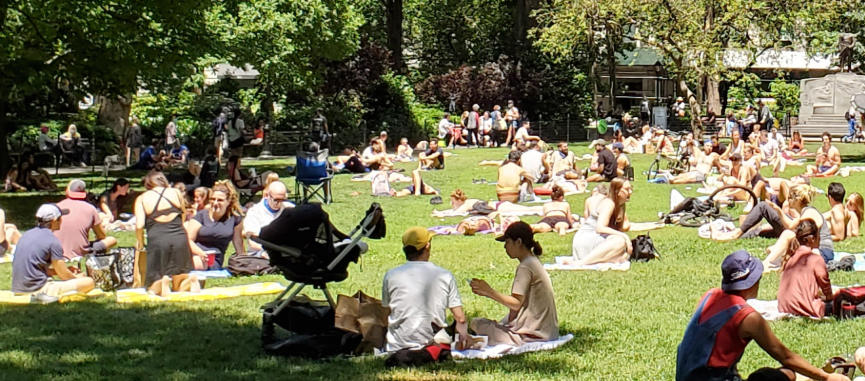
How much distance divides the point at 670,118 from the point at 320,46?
19.0m

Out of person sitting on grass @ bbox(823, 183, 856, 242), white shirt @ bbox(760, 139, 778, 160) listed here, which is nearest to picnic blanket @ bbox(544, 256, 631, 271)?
person sitting on grass @ bbox(823, 183, 856, 242)

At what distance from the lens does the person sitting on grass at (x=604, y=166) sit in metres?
24.9

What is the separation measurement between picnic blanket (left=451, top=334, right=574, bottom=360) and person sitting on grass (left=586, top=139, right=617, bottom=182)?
53.4 feet

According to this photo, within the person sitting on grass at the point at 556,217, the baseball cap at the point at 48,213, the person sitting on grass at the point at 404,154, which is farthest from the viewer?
the person sitting on grass at the point at 404,154

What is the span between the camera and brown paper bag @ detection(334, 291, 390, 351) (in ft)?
28.6

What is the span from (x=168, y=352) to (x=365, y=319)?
4.97 ft

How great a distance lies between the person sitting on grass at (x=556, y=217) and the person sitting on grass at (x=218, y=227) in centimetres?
494

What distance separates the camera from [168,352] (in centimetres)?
876

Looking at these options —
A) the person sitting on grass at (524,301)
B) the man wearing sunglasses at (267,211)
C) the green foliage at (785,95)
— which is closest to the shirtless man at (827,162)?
the man wearing sunglasses at (267,211)

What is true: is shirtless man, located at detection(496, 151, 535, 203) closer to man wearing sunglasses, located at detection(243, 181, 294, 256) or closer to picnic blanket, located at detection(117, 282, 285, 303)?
man wearing sunglasses, located at detection(243, 181, 294, 256)

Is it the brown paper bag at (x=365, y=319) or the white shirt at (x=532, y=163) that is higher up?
the white shirt at (x=532, y=163)

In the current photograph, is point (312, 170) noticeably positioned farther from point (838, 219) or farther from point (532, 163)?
point (838, 219)

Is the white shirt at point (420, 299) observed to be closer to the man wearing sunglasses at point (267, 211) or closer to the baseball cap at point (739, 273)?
the baseball cap at point (739, 273)

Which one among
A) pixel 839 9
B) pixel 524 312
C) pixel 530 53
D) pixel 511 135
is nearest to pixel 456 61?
pixel 530 53
